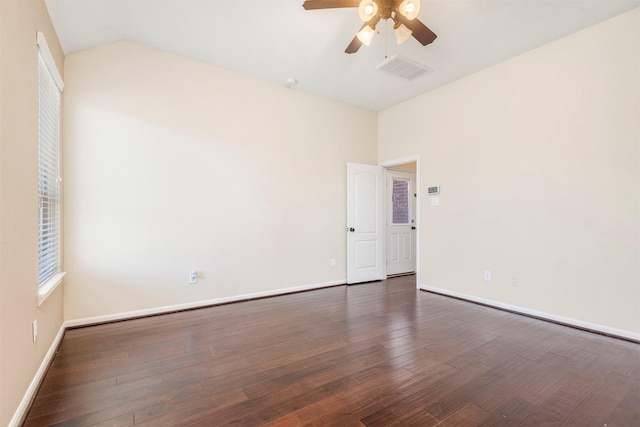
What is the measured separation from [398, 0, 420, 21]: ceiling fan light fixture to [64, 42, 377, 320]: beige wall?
2.50 metres

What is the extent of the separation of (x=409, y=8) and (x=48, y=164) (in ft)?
10.7

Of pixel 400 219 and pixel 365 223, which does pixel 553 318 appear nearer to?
pixel 365 223

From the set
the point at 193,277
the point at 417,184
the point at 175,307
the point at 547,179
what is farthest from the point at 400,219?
the point at 175,307

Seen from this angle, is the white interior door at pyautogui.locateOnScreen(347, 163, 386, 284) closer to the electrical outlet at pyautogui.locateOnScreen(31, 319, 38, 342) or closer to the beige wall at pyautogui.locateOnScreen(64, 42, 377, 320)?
the beige wall at pyautogui.locateOnScreen(64, 42, 377, 320)

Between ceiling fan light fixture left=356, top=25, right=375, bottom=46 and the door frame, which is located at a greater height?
ceiling fan light fixture left=356, top=25, right=375, bottom=46

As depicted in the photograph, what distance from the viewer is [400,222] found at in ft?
20.0

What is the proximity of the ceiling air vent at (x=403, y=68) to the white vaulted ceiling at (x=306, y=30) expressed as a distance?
0.46 ft

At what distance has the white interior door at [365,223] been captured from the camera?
16.8ft

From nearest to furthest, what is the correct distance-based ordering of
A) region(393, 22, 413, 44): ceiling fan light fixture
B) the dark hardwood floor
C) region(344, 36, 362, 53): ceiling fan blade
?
the dark hardwood floor < region(393, 22, 413, 44): ceiling fan light fixture < region(344, 36, 362, 53): ceiling fan blade


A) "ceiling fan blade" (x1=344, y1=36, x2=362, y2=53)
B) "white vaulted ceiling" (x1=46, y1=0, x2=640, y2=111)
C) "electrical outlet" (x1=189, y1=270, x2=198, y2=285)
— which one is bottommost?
"electrical outlet" (x1=189, y1=270, x2=198, y2=285)

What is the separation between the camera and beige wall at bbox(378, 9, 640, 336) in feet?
9.44

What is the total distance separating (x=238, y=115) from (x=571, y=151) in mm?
3990

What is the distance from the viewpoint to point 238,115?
161 inches

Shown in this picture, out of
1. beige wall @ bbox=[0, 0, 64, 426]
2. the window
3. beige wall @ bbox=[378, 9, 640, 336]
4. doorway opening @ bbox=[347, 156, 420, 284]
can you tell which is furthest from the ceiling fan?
doorway opening @ bbox=[347, 156, 420, 284]
